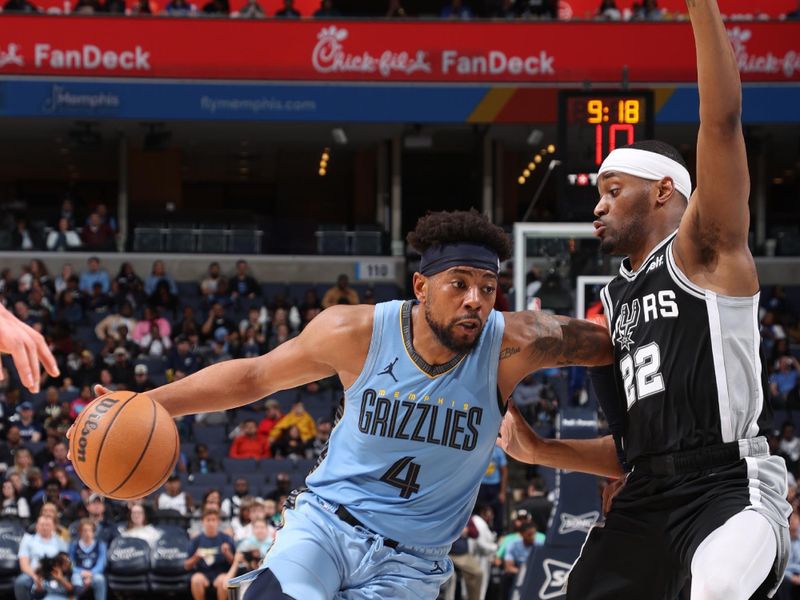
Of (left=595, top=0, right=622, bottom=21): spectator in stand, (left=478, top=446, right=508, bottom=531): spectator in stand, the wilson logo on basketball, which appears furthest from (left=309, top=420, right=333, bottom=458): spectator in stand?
the wilson logo on basketball

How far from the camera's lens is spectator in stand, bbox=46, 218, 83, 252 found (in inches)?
861

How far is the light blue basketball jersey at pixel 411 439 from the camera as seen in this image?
4566mm

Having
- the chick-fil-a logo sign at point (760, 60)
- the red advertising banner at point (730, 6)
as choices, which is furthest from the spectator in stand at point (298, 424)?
the red advertising banner at point (730, 6)

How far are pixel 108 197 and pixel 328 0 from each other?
10278 millimetres

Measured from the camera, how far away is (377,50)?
20.2 metres

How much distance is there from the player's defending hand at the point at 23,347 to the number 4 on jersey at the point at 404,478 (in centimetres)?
132

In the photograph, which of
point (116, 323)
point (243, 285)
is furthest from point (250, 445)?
point (243, 285)

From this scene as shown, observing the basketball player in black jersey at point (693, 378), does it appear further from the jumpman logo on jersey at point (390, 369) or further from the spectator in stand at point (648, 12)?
the spectator in stand at point (648, 12)

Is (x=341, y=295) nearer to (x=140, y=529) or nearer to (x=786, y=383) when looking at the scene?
(x=786, y=383)

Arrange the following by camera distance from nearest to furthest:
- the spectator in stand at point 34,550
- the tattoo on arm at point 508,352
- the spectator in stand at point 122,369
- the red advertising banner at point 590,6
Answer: the tattoo on arm at point 508,352 → the spectator in stand at point 34,550 → the spectator in stand at point 122,369 → the red advertising banner at point 590,6

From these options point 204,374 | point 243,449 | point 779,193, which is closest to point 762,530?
point 204,374

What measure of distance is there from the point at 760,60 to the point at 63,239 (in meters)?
12.1

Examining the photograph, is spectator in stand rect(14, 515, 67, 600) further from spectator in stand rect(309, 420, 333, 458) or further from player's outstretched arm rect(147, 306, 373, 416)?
player's outstretched arm rect(147, 306, 373, 416)

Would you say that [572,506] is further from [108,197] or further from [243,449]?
[108,197]
